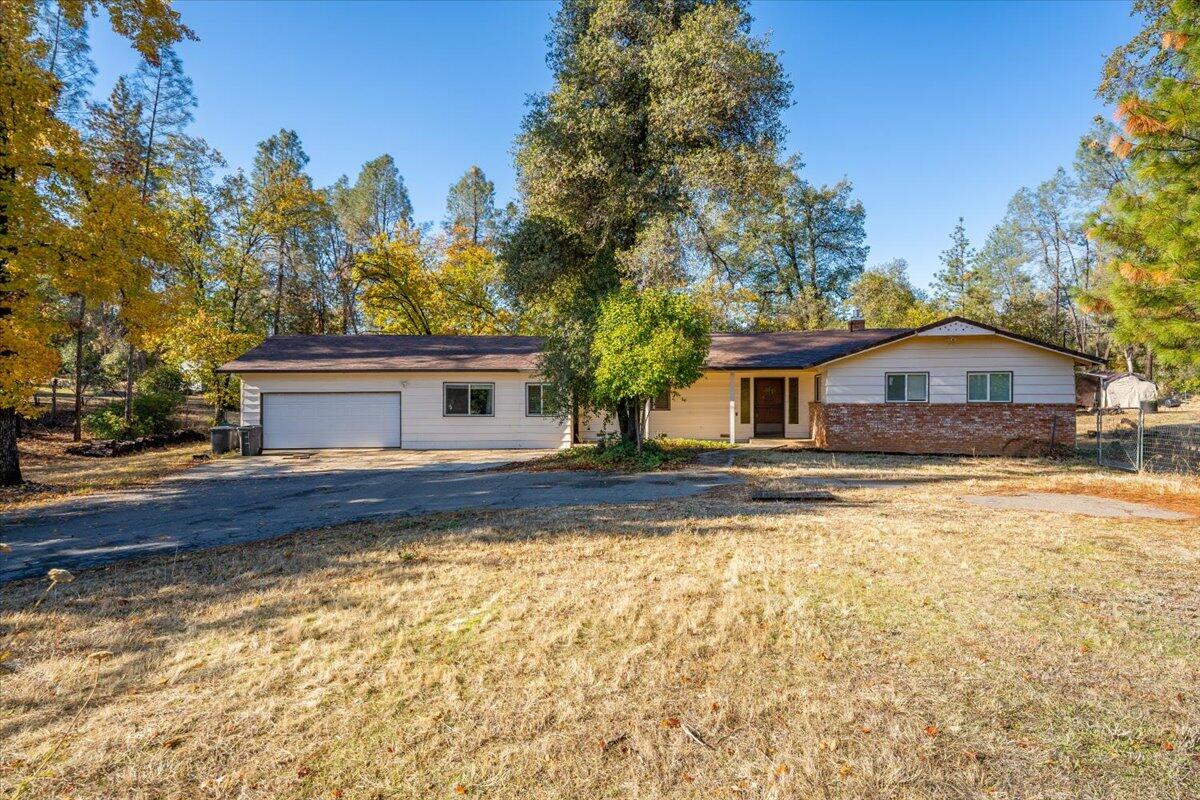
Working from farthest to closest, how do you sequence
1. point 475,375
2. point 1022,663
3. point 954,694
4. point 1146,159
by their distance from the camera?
point 475,375 → point 1146,159 → point 1022,663 → point 954,694

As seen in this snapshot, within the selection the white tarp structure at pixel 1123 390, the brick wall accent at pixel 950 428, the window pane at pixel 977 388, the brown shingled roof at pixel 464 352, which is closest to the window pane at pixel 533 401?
the brown shingled roof at pixel 464 352

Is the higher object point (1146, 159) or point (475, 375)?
point (1146, 159)

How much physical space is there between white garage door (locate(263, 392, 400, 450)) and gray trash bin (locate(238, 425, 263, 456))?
0.47 m

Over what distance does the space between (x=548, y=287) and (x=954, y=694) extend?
14097mm

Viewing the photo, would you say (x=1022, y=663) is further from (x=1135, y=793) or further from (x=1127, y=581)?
(x=1127, y=581)

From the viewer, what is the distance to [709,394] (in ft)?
62.2

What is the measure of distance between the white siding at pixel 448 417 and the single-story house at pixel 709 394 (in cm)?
3

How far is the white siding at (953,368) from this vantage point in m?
15.0

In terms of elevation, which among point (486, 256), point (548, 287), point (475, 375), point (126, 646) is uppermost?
point (486, 256)

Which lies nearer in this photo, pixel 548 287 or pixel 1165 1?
pixel 1165 1

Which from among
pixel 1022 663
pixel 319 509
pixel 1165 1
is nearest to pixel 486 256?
pixel 319 509

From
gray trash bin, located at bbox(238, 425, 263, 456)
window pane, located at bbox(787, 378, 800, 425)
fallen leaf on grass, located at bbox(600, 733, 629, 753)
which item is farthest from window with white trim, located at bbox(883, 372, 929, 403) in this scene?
gray trash bin, located at bbox(238, 425, 263, 456)

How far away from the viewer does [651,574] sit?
5266mm

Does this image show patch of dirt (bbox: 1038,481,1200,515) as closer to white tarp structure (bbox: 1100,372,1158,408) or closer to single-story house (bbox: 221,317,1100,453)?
single-story house (bbox: 221,317,1100,453)
